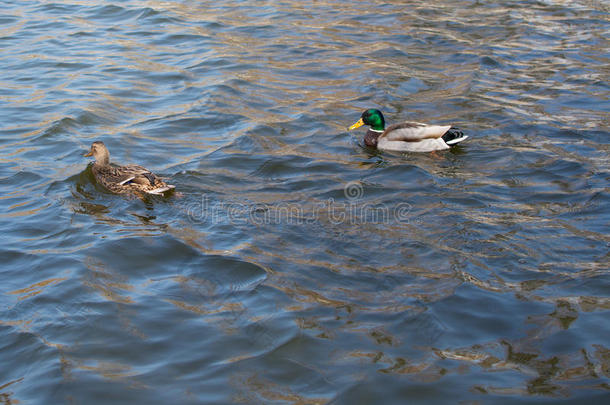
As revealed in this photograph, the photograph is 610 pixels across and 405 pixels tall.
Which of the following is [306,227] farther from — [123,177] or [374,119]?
[374,119]

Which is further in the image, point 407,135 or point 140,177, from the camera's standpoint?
point 407,135

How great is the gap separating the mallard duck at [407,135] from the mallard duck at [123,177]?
315cm

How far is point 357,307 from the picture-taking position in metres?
5.71

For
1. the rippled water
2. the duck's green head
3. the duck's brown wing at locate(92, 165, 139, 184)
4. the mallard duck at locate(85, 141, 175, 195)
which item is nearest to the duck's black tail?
the rippled water

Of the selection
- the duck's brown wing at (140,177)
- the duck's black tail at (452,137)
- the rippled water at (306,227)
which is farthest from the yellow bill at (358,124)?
the duck's brown wing at (140,177)

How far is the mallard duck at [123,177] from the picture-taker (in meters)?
7.58

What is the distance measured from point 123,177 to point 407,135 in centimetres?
375

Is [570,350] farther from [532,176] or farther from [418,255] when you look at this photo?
[532,176]

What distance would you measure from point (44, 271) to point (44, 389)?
1.78 metres

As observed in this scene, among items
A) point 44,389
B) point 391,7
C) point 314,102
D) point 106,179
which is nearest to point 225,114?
point 314,102

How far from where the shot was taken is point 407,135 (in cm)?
930
